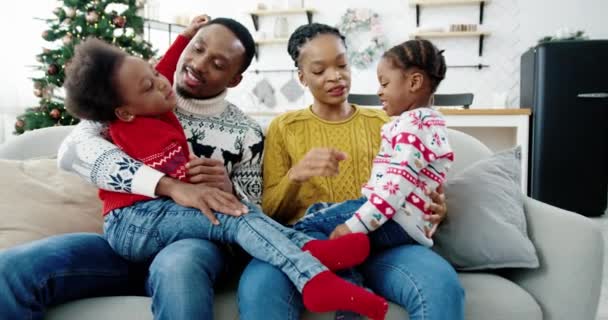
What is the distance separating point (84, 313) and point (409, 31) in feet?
13.4

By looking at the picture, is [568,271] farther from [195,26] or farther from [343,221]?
[195,26]

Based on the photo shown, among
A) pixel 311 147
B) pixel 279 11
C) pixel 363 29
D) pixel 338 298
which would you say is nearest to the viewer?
pixel 338 298

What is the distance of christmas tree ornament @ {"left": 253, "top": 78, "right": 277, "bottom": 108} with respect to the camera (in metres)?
4.95

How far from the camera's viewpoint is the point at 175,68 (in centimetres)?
152

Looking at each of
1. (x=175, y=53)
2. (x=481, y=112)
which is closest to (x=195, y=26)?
(x=175, y=53)

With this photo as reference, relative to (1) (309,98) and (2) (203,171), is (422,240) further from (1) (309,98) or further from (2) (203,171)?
(1) (309,98)

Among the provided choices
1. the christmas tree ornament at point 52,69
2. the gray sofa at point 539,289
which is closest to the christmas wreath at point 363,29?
the christmas tree ornament at point 52,69

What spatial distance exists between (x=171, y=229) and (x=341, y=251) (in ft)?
1.28

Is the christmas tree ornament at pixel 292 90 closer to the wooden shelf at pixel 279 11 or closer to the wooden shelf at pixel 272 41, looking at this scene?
the wooden shelf at pixel 272 41

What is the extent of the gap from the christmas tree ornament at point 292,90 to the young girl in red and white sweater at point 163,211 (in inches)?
142

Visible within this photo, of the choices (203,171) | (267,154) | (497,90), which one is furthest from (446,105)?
(203,171)

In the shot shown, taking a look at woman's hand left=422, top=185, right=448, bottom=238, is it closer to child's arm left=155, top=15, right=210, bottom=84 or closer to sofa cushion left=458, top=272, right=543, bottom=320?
sofa cushion left=458, top=272, right=543, bottom=320

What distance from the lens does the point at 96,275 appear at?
1132 millimetres

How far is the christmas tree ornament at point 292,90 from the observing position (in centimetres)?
488
